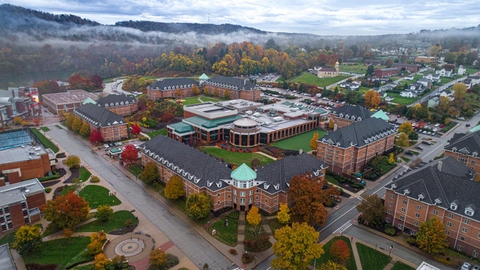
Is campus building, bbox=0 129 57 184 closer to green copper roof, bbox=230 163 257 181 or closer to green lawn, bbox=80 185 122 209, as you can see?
green lawn, bbox=80 185 122 209

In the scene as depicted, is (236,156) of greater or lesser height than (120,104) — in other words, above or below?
below

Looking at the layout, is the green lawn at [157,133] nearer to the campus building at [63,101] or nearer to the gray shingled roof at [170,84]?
the campus building at [63,101]

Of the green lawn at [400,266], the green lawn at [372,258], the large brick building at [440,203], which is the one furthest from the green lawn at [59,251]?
the large brick building at [440,203]

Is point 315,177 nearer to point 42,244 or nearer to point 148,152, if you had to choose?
point 148,152

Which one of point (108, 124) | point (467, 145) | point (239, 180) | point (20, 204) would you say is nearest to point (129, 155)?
point (108, 124)

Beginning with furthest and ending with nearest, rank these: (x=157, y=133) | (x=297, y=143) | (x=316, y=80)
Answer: (x=316, y=80)
(x=157, y=133)
(x=297, y=143)

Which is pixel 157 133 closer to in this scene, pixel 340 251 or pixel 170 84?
pixel 170 84

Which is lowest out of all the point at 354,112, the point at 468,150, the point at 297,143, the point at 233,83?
the point at 297,143
